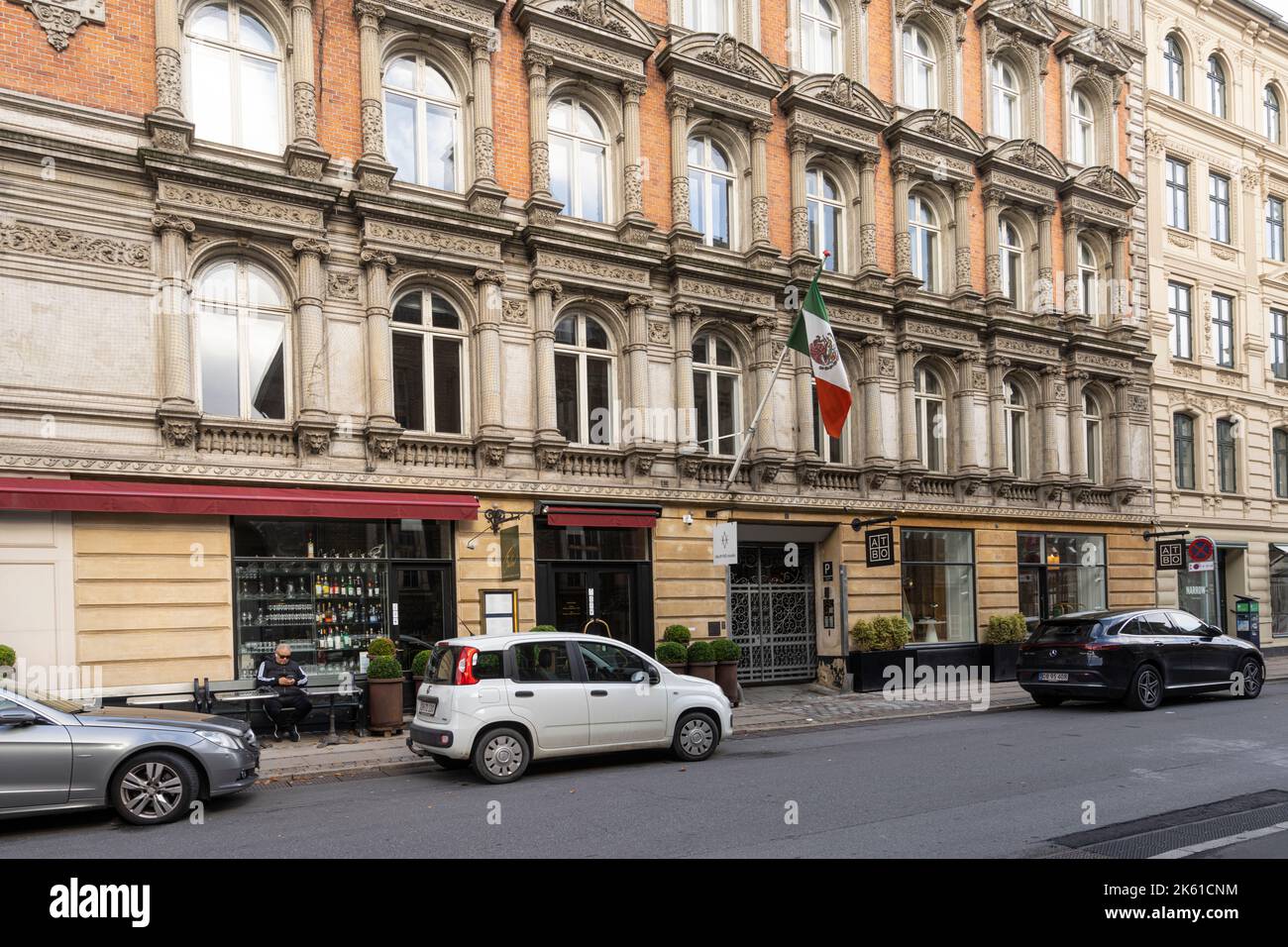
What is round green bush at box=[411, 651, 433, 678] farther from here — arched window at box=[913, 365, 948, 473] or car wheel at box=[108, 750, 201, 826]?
arched window at box=[913, 365, 948, 473]

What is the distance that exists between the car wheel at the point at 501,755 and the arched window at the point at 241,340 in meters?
7.30

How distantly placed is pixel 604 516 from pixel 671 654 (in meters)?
2.75

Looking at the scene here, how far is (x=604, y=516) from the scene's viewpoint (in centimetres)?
1834

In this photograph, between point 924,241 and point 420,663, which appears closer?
point 420,663

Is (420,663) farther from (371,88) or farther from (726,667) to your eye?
(371,88)

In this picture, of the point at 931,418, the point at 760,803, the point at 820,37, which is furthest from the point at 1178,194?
the point at 760,803

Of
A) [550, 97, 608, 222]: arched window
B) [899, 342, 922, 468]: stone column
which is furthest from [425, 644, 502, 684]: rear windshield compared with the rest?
[899, 342, 922, 468]: stone column

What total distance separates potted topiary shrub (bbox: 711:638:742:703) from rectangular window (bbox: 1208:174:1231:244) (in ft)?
74.4

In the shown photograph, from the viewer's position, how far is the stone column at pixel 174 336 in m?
14.9

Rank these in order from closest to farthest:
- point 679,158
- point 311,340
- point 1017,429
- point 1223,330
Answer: point 311,340, point 679,158, point 1017,429, point 1223,330

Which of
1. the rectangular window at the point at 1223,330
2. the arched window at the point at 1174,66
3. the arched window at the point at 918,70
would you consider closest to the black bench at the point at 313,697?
the arched window at the point at 918,70

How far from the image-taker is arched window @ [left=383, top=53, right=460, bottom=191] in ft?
58.5

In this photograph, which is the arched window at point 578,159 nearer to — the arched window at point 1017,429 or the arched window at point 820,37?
the arched window at point 820,37

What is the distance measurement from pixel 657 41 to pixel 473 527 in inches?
410
